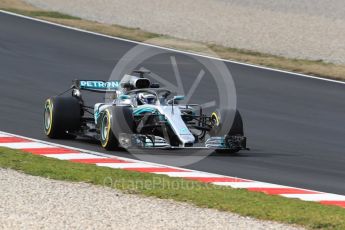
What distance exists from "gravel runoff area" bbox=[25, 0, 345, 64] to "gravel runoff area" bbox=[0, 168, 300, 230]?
48.6ft

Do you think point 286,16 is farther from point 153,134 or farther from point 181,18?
point 153,134

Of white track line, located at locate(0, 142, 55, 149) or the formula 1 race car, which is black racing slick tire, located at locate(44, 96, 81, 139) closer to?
the formula 1 race car

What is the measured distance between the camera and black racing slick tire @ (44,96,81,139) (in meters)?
15.9

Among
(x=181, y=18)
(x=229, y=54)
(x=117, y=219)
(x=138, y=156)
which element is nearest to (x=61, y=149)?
(x=138, y=156)

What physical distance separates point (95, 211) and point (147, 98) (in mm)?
5240

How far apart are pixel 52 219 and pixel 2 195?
134cm

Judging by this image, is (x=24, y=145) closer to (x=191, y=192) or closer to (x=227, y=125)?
(x=227, y=125)

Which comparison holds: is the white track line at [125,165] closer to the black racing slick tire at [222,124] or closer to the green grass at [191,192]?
the green grass at [191,192]

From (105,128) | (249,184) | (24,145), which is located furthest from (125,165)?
(24,145)

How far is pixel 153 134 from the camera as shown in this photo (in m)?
15.2

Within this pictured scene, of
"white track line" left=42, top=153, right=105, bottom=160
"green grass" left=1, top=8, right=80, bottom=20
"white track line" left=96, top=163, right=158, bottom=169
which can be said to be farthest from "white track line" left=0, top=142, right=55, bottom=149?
"green grass" left=1, top=8, right=80, bottom=20

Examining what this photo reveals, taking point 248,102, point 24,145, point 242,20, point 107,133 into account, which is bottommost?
point 24,145

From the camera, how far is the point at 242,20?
1178 inches

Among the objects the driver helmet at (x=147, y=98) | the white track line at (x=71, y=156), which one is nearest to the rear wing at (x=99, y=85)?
the driver helmet at (x=147, y=98)
